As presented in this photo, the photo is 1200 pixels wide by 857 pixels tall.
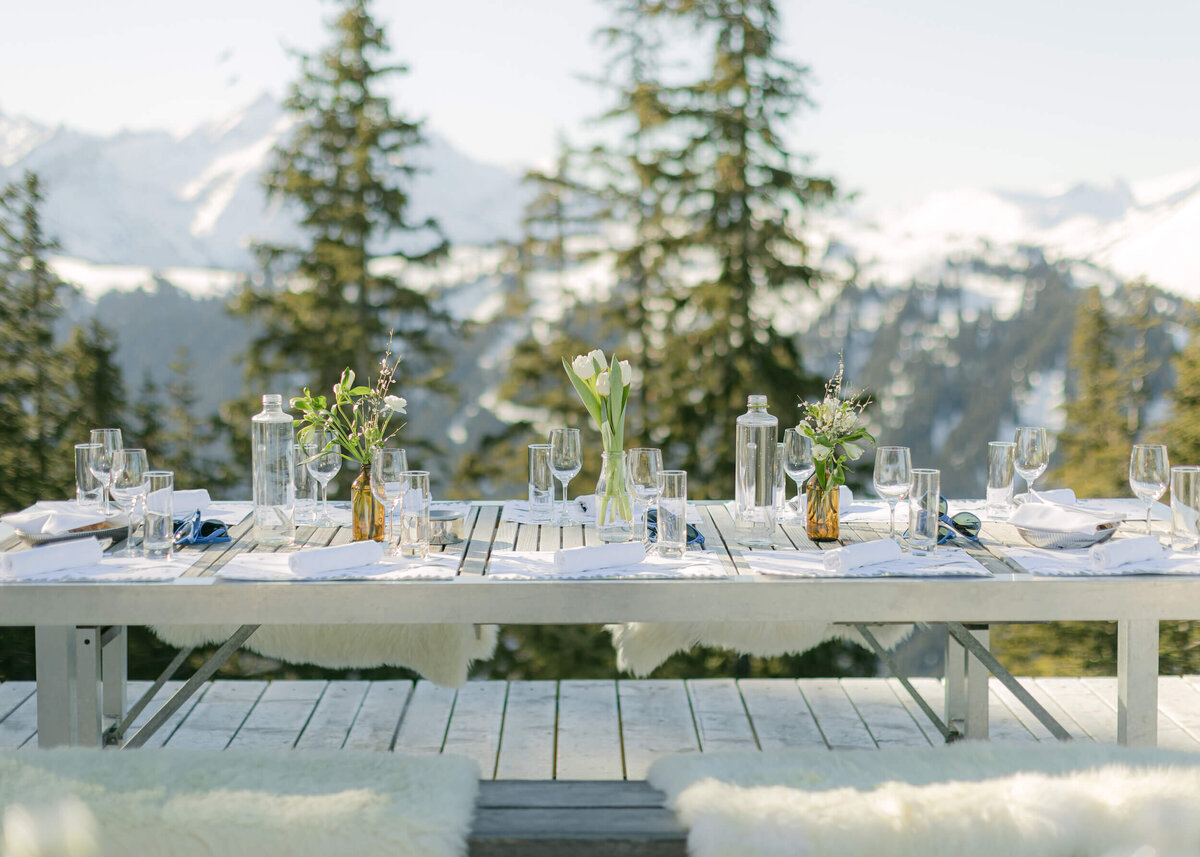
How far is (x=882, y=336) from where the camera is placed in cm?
712

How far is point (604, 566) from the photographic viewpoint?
1960 millimetres

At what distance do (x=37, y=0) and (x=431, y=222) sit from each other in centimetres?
250

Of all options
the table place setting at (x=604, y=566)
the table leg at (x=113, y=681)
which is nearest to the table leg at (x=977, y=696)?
the table place setting at (x=604, y=566)

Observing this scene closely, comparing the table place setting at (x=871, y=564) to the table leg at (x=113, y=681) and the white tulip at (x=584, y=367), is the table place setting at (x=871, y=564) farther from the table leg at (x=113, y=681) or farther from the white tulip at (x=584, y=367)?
the table leg at (x=113, y=681)

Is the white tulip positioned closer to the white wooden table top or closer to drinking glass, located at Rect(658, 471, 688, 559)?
drinking glass, located at Rect(658, 471, 688, 559)

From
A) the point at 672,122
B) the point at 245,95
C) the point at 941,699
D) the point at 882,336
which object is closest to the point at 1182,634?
the point at 941,699

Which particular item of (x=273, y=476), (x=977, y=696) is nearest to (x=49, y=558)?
(x=273, y=476)

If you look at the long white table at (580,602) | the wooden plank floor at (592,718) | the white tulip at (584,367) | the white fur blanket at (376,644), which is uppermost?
the white tulip at (584,367)

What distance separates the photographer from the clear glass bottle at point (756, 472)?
2.29 m

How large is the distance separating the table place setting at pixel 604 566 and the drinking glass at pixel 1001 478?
795mm

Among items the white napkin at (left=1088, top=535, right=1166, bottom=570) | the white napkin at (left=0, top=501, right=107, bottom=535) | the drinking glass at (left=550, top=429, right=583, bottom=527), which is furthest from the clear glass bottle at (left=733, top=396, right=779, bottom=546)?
the white napkin at (left=0, top=501, right=107, bottom=535)

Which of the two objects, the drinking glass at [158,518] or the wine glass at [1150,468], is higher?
the wine glass at [1150,468]

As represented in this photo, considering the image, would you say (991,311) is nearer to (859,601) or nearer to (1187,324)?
(1187,324)

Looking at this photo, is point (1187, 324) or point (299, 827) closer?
point (299, 827)
